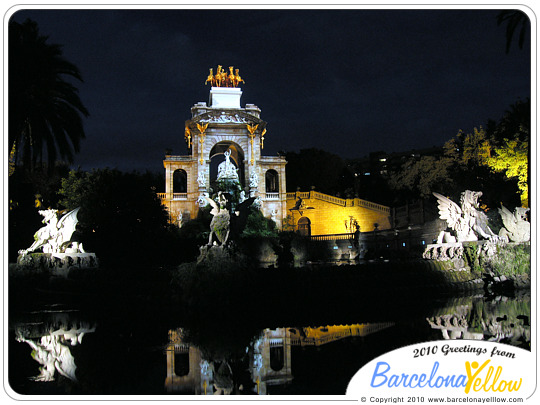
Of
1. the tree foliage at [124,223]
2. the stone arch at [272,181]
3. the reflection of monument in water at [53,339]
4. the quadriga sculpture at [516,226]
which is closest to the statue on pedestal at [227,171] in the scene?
the stone arch at [272,181]

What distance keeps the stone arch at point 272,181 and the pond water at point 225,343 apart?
41819 mm

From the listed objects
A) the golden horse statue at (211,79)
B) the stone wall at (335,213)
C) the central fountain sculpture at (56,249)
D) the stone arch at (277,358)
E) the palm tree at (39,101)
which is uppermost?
the golden horse statue at (211,79)

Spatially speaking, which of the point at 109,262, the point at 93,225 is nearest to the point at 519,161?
the point at 109,262

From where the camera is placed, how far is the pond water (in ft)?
23.4

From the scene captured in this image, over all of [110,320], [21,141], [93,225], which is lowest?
[110,320]

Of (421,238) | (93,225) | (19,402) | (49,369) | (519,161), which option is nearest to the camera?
(19,402)

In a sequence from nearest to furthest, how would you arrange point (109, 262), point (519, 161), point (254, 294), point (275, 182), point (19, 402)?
point (19, 402) < point (254, 294) < point (109, 262) < point (519, 161) < point (275, 182)

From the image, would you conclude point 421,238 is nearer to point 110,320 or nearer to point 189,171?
point 189,171

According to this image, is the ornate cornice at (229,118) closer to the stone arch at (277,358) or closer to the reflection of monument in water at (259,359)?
the reflection of monument in water at (259,359)

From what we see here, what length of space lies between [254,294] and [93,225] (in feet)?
67.5

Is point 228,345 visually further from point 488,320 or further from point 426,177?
point 426,177

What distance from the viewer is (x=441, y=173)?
4562 cm

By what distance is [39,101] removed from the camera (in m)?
13.7

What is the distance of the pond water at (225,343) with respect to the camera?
7.12 m
